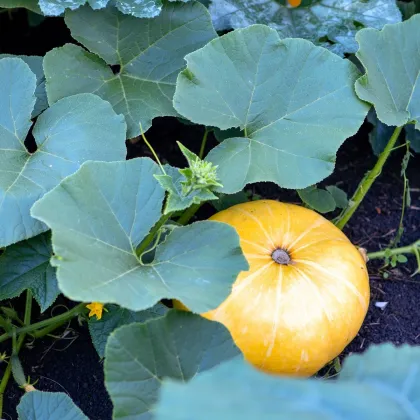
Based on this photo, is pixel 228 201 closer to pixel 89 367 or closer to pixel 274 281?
pixel 274 281

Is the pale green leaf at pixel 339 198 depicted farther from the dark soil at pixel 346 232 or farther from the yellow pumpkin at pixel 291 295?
the yellow pumpkin at pixel 291 295

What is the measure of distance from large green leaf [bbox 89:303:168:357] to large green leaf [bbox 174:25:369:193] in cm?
37

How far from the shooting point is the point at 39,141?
5.07ft

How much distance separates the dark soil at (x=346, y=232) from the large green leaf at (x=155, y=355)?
505mm

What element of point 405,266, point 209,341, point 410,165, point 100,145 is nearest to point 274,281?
point 209,341

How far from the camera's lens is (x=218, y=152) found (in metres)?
1.54

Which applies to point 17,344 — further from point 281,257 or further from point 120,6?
point 120,6

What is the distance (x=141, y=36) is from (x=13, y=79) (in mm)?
374

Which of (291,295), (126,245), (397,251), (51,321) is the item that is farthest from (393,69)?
(51,321)

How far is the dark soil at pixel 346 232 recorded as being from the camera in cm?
172

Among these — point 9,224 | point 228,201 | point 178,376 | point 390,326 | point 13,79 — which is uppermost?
point 13,79

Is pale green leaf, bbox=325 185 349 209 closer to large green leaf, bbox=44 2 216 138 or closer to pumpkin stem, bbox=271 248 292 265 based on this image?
pumpkin stem, bbox=271 248 292 265

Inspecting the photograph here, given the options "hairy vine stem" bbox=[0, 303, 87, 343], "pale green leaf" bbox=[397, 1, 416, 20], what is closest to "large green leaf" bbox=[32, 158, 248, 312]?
"hairy vine stem" bbox=[0, 303, 87, 343]

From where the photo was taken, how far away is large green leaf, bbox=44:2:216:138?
1.69 m
